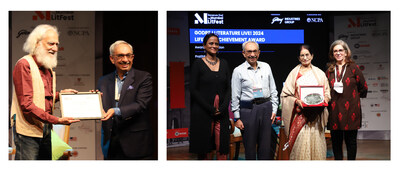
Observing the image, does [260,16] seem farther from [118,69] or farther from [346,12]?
[118,69]

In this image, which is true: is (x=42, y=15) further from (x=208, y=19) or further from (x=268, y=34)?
(x=268, y=34)

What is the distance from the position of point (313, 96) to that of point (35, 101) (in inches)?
135

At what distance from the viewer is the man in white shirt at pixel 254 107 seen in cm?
603

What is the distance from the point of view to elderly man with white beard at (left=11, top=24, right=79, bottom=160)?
5.23 meters

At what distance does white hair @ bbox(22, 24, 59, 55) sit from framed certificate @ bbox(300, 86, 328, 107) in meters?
3.33

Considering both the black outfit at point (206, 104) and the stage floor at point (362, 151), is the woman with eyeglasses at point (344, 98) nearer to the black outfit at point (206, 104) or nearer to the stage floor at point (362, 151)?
the stage floor at point (362, 151)

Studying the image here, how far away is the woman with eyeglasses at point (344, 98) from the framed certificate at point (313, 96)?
0.96 ft

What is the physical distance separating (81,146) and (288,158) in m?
2.76

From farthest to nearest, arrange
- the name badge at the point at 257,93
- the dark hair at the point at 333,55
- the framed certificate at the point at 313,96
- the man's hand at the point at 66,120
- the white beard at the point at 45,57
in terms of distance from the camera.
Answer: the dark hair at the point at 333,55 → the name badge at the point at 257,93 → the framed certificate at the point at 313,96 → the white beard at the point at 45,57 → the man's hand at the point at 66,120

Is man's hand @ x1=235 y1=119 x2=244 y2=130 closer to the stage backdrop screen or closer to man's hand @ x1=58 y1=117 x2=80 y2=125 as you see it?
the stage backdrop screen

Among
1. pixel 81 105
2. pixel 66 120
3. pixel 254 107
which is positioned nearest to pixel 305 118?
pixel 254 107

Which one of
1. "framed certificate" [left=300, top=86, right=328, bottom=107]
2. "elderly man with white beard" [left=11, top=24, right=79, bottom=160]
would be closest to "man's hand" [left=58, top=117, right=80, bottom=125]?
"elderly man with white beard" [left=11, top=24, right=79, bottom=160]

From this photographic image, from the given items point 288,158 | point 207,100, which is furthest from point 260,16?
point 288,158

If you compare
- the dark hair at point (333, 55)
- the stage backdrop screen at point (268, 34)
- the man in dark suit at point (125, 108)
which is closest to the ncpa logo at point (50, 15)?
the man in dark suit at point (125, 108)
